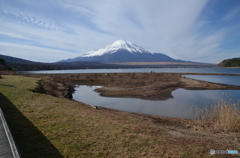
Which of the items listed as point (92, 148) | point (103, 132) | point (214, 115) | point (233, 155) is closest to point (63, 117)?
point (103, 132)

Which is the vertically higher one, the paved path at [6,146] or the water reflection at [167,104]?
the paved path at [6,146]

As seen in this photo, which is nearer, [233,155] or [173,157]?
[173,157]

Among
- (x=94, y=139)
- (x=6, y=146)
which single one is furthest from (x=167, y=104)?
(x=6, y=146)

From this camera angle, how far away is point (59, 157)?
4.90m

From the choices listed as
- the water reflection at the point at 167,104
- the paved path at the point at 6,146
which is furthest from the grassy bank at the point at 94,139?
the water reflection at the point at 167,104

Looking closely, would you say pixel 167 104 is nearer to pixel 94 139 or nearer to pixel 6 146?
pixel 94 139

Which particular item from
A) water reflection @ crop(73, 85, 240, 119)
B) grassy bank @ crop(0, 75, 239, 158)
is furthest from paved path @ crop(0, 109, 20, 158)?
water reflection @ crop(73, 85, 240, 119)

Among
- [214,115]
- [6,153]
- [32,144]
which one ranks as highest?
[6,153]

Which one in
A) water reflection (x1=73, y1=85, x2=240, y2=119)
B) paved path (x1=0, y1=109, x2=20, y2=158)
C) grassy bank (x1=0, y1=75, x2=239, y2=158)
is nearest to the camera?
paved path (x1=0, y1=109, x2=20, y2=158)

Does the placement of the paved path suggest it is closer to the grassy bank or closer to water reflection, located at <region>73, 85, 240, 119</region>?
the grassy bank

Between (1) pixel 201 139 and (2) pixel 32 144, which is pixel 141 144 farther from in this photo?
(2) pixel 32 144

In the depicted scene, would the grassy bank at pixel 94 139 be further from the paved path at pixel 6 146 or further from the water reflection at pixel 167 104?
the water reflection at pixel 167 104

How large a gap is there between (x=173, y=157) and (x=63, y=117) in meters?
6.56

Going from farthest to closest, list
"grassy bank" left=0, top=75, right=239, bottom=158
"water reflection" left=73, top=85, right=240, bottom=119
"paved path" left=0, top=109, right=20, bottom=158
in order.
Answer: "water reflection" left=73, top=85, right=240, bottom=119, "grassy bank" left=0, top=75, right=239, bottom=158, "paved path" left=0, top=109, right=20, bottom=158
